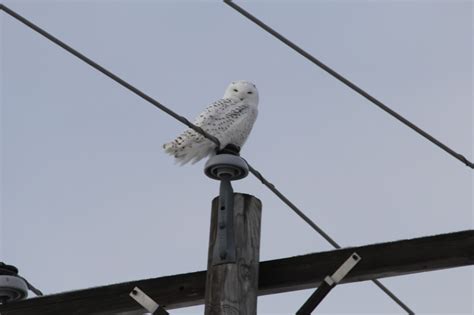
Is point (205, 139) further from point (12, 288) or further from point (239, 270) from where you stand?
point (239, 270)

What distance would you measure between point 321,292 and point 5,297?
1.83 meters

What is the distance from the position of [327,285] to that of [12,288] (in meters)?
1.80

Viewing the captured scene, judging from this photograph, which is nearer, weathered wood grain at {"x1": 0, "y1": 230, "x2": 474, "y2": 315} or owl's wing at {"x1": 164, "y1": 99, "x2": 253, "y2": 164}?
weathered wood grain at {"x1": 0, "y1": 230, "x2": 474, "y2": 315}

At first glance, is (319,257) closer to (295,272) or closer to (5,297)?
(295,272)

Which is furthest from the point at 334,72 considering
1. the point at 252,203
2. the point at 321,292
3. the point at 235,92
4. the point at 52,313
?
the point at 235,92

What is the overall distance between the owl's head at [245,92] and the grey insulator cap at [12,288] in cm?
369

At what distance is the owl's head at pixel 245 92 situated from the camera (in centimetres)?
970

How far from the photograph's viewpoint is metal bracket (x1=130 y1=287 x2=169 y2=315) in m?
5.68

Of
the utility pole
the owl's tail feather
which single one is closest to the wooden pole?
the utility pole

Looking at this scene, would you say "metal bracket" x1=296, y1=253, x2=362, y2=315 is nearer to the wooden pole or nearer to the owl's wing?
the wooden pole

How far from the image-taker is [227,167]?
5.79 metres

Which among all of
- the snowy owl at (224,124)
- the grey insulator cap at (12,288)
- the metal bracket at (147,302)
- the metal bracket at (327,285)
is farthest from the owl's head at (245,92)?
the metal bracket at (327,285)

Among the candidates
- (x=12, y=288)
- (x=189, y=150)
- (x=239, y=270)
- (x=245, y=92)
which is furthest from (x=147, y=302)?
(x=245, y=92)

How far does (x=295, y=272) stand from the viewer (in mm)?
5664
